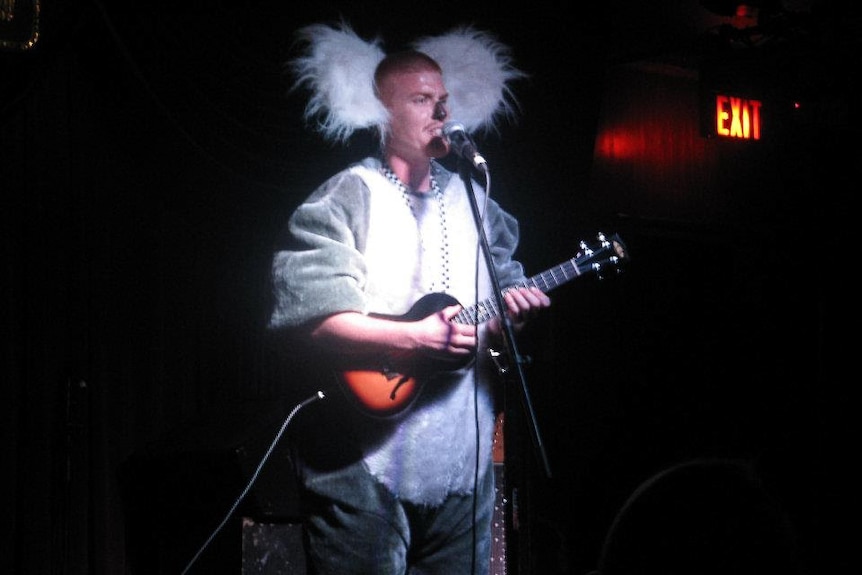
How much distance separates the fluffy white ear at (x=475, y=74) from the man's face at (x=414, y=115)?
0.07 metres

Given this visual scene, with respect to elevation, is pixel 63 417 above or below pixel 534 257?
below

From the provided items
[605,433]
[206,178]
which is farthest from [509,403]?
[206,178]

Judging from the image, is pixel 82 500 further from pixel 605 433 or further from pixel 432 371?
pixel 605 433

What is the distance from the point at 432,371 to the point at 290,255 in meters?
0.60

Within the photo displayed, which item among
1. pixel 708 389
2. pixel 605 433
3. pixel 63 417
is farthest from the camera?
pixel 708 389

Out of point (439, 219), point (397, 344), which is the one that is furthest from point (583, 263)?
→ point (397, 344)

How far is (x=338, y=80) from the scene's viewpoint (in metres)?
2.94

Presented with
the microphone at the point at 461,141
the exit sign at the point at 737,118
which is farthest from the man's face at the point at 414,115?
the exit sign at the point at 737,118

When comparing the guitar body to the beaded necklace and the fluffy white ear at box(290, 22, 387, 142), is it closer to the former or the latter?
the beaded necklace

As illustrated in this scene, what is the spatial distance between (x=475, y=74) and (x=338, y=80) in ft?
1.68

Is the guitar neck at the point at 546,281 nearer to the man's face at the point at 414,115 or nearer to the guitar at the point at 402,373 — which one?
the guitar at the point at 402,373

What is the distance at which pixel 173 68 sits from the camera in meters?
2.79

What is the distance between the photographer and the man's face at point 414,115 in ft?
9.76

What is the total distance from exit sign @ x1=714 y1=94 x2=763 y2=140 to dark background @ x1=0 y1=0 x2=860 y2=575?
0.74m
